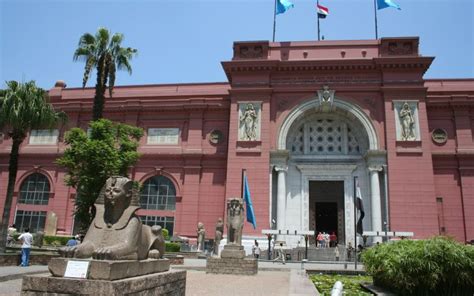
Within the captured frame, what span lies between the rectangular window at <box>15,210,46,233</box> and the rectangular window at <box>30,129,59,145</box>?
555 cm

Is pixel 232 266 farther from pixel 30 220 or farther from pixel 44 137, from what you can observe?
pixel 44 137

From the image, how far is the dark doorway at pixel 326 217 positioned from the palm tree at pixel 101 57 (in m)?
16.8

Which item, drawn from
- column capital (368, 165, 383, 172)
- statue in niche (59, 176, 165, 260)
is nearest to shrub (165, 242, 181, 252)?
column capital (368, 165, 383, 172)

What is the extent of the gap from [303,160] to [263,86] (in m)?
5.74

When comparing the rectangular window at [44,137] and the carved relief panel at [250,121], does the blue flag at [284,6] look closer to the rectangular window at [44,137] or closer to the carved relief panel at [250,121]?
the carved relief panel at [250,121]

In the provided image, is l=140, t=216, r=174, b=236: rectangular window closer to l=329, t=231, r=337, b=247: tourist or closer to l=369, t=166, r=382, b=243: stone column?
l=329, t=231, r=337, b=247: tourist

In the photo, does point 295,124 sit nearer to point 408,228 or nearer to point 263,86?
point 263,86

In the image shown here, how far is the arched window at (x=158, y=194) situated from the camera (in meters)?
27.3

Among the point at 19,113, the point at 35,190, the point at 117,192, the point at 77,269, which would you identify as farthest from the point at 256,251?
the point at 35,190

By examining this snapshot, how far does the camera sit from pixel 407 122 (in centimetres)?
2420

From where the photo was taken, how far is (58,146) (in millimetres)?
29797

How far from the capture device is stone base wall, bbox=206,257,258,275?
14.4 metres

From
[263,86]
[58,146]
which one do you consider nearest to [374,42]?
[263,86]

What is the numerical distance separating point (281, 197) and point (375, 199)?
579 centimetres
